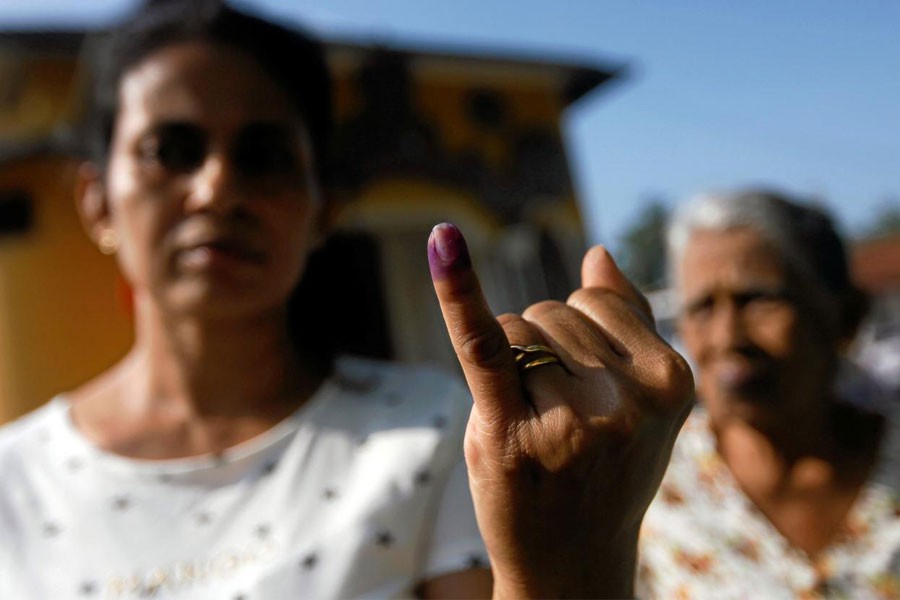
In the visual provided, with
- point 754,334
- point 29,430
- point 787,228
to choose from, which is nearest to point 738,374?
point 754,334

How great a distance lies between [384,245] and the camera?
7.72m

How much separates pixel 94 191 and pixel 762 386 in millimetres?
1554

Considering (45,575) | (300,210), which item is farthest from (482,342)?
(45,575)

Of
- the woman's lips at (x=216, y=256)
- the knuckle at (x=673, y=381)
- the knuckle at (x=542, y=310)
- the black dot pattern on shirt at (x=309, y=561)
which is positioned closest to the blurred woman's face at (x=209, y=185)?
the woman's lips at (x=216, y=256)

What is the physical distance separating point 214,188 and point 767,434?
1.42 m

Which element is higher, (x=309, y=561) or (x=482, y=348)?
(x=482, y=348)

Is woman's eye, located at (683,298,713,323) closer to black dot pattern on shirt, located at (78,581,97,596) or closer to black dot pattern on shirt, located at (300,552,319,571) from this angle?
black dot pattern on shirt, located at (300,552,319,571)

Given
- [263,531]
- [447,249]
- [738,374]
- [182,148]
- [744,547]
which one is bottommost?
[744,547]

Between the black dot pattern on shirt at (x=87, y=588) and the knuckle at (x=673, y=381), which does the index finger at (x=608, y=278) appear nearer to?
the knuckle at (x=673, y=381)

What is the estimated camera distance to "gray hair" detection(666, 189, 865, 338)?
1999 millimetres

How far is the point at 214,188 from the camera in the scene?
1410 millimetres

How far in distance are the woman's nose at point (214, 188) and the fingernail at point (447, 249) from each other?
789 millimetres

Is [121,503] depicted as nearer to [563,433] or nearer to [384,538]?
[384,538]

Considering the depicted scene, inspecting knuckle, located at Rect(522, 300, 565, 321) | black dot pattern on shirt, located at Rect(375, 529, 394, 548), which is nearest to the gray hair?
black dot pattern on shirt, located at Rect(375, 529, 394, 548)
